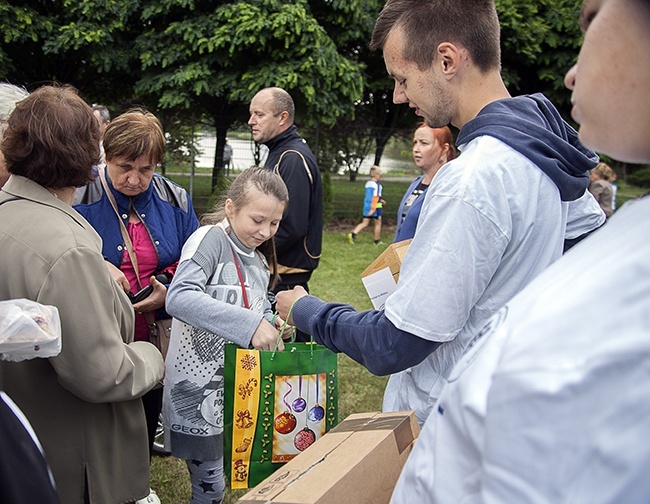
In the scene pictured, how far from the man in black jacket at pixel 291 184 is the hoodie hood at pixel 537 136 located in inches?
107

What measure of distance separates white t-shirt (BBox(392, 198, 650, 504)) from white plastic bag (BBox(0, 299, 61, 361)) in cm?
121

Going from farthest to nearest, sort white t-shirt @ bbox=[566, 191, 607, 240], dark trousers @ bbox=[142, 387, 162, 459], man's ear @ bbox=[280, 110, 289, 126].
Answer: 1. man's ear @ bbox=[280, 110, 289, 126]
2. dark trousers @ bbox=[142, 387, 162, 459]
3. white t-shirt @ bbox=[566, 191, 607, 240]

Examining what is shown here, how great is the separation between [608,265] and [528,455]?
22 centimetres

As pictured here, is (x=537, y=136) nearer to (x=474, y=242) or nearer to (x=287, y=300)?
(x=474, y=242)

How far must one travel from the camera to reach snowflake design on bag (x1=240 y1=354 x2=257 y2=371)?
202cm

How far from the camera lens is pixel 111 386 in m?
1.87

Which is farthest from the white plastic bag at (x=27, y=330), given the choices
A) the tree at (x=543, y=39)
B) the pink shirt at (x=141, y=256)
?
the tree at (x=543, y=39)

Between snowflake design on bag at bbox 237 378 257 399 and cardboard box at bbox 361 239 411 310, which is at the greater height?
cardboard box at bbox 361 239 411 310

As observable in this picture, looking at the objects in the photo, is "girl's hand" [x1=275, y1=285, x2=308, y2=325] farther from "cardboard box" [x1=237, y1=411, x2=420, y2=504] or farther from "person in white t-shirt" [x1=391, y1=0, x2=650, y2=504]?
"person in white t-shirt" [x1=391, y1=0, x2=650, y2=504]

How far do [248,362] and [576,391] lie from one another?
60.8 inches

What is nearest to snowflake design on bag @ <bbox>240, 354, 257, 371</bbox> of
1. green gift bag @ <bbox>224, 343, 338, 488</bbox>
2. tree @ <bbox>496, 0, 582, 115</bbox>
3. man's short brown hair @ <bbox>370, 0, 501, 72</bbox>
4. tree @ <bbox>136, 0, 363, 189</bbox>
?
green gift bag @ <bbox>224, 343, 338, 488</bbox>

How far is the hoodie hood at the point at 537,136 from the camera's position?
1.58m

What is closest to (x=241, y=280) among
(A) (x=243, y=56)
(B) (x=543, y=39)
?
(A) (x=243, y=56)

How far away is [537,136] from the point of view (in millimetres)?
1621
